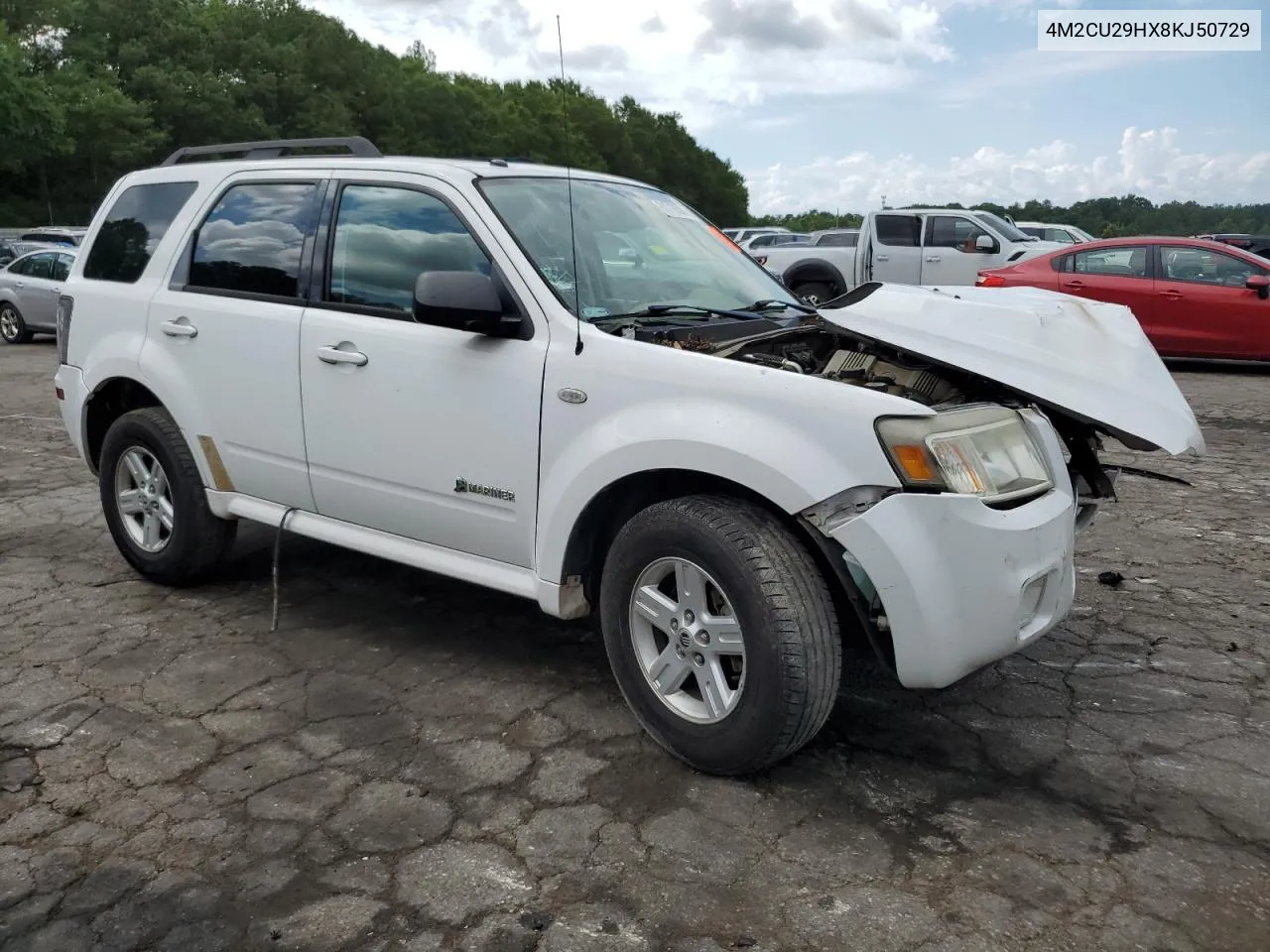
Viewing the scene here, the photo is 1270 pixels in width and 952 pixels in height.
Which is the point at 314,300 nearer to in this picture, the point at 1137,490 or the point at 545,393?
the point at 545,393

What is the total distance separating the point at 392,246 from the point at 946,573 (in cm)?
227

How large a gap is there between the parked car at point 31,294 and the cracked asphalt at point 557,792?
12737 millimetres

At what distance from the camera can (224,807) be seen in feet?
10.4

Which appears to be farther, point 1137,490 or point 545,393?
point 1137,490

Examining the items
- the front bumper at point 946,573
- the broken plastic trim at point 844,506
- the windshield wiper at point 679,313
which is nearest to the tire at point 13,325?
the windshield wiper at point 679,313

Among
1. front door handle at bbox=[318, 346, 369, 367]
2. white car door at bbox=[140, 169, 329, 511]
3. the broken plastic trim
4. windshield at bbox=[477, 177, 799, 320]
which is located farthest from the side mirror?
the broken plastic trim

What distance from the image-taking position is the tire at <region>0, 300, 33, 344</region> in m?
16.3

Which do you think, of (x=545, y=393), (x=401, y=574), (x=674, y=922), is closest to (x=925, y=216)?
(x=401, y=574)

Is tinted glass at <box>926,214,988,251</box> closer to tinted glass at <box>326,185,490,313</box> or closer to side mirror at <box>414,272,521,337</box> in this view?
tinted glass at <box>326,185,490,313</box>

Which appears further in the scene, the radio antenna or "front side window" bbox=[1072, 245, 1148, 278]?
"front side window" bbox=[1072, 245, 1148, 278]

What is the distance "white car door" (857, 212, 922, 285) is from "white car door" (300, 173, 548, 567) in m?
13.2

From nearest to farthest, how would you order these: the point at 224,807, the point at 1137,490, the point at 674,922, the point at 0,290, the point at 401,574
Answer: the point at 674,922 < the point at 224,807 < the point at 401,574 < the point at 1137,490 < the point at 0,290

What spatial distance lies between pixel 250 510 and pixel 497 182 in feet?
5.48

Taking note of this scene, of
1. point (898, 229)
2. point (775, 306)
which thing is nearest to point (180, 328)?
point (775, 306)
